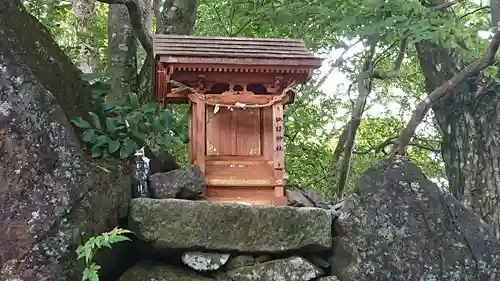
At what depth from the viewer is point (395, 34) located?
225 inches

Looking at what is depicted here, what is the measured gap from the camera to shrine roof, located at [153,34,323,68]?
441cm

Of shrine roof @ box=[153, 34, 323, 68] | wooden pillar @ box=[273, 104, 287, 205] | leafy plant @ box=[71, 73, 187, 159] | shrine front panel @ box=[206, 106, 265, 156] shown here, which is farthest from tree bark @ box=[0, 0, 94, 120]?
wooden pillar @ box=[273, 104, 287, 205]

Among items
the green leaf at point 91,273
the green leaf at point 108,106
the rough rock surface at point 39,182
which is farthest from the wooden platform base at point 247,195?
the green leaf at point 91,273

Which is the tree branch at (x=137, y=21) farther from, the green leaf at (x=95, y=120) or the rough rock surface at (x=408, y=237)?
the rough rock surface at (x=408, y=237)

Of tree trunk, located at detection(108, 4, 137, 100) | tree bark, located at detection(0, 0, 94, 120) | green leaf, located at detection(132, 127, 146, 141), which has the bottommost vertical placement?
green leaf, located at detection(132, 127, 146, 141)

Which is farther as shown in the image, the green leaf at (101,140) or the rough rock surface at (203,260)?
the green leaf at (101,140)

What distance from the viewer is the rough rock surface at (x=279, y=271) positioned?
3738mm

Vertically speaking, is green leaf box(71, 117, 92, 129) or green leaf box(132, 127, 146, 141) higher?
green leaf box(71, 117, 92, 129)

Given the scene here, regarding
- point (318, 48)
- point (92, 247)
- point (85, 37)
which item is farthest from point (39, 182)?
point (318, 48)

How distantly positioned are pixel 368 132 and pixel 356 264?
9145mm

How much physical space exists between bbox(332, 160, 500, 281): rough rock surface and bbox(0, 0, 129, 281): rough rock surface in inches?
64.6

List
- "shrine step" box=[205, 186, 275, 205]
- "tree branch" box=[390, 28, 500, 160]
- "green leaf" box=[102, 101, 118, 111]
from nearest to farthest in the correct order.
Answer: "green leaf" box=[102, 101, 118, 111]
"shrine step" box=[205, 186, 275, 205]
"tree branch" box=[390, 28, 500, 160]

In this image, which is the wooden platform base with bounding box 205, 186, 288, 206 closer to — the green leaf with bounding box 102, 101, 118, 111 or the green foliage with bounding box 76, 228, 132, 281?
the green leaf with bounding box 102, 101, 118, 111

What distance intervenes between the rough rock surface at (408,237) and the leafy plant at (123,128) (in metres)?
1.56
